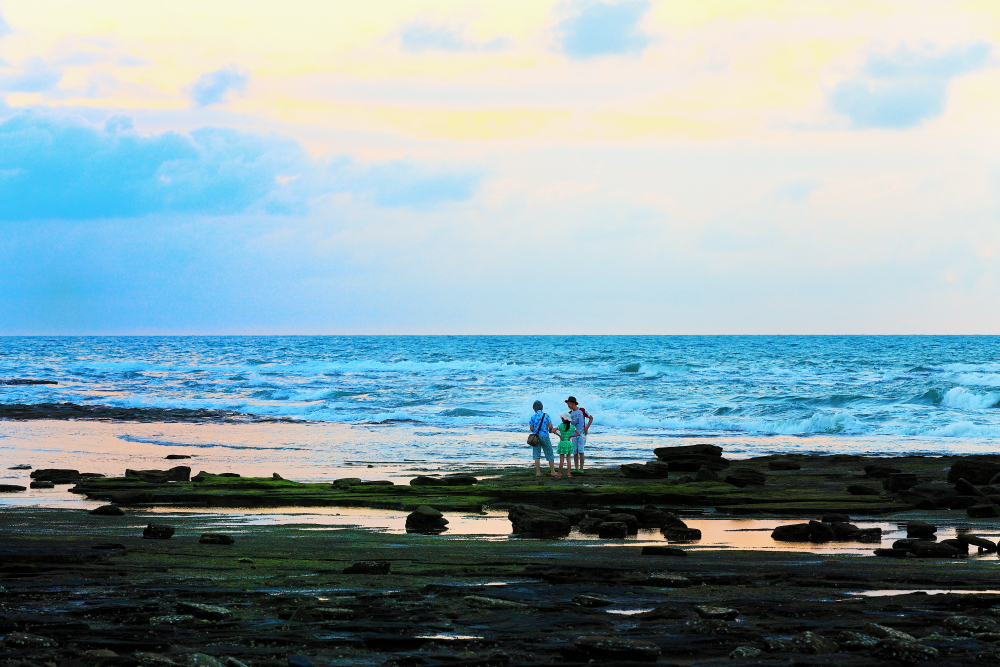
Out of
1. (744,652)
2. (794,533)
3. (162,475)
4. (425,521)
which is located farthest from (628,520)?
(162,475)

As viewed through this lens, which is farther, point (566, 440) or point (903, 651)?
point (566, 440)

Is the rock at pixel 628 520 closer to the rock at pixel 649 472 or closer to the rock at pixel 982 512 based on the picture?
the rock at pixel 982 512

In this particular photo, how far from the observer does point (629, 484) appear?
64.2ft

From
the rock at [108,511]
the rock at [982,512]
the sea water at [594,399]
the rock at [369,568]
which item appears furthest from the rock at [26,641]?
the sea water at [594,399]

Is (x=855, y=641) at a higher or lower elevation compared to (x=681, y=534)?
higher

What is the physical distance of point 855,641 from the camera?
6.75 meters

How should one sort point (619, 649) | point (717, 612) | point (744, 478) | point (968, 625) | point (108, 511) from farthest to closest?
point (744, 478)
point (108, 511)
point (717, 612)
point (968, 625)
point (619, 649)

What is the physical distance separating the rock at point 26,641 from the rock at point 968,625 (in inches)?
243

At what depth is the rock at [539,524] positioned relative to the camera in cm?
1302

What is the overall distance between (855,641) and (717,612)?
3.71ft

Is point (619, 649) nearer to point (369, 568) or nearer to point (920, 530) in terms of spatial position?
point (369, 568)

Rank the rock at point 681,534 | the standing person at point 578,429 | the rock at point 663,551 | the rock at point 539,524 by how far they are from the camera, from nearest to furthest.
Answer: the rock at point 663,551
the rock at point 681,534
the rock at point 539,524
the standing person at point 578,429

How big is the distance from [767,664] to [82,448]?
26.3m

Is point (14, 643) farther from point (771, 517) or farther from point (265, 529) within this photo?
point (771, 517)
